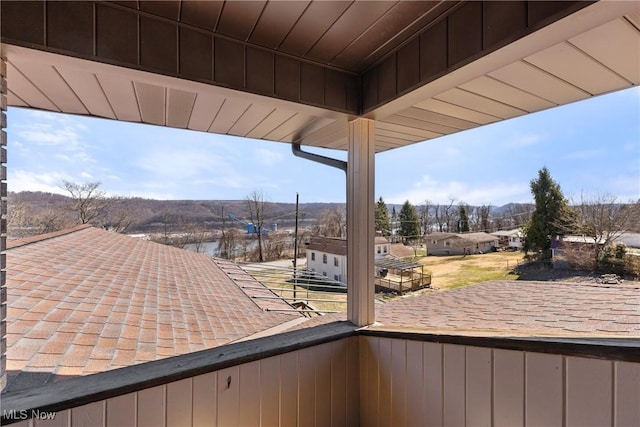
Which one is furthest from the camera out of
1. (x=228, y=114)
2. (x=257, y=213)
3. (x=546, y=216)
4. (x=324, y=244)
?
(x=324, y=244)

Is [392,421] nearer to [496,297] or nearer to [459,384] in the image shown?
[459,384]

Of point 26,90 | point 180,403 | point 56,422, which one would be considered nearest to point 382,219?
point 180,403

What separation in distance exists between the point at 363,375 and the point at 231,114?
1485mm

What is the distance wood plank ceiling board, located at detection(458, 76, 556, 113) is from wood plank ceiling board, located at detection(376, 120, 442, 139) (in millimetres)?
474

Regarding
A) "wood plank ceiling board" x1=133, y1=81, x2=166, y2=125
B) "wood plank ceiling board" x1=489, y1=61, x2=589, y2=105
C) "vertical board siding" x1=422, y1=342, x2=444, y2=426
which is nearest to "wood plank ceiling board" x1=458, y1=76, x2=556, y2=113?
"wood plank ceiling board" x1=489, y1=61, x2=589, y2=105

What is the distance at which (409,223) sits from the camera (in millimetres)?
1716

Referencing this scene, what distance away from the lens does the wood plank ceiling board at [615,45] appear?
0.86 m

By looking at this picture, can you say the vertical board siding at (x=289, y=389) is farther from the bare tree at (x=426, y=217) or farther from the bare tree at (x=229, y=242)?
the bare tree at (x=426, y=217)

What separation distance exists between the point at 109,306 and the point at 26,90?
1.09m

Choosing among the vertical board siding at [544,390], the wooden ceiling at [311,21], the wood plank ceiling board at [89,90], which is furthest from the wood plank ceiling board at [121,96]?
the vertical board siding at [544,390]

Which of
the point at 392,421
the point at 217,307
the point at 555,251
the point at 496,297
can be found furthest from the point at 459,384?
the point at 217,307

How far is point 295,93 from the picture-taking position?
1.25 m

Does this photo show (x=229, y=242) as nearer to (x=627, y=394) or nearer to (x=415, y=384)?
(x=415, y=384)

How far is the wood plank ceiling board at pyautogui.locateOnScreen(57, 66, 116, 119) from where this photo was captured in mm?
1117
